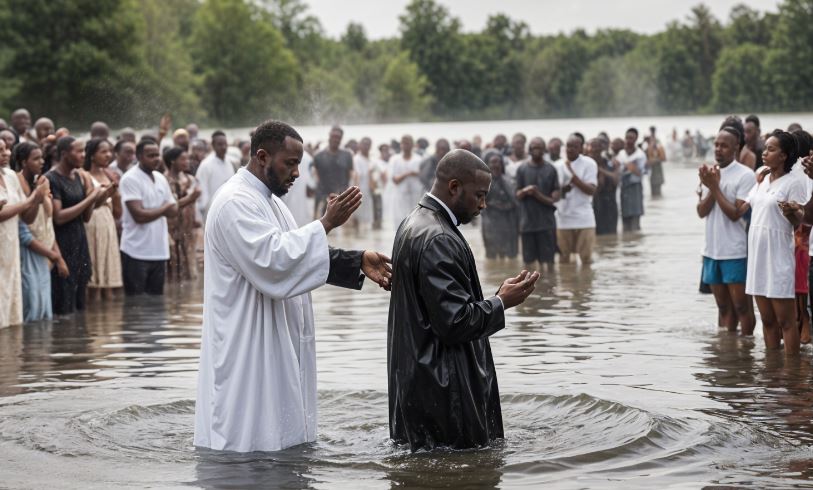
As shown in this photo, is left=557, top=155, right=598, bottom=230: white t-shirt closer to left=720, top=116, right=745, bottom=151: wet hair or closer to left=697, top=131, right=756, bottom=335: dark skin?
left=720, top=116, right=745, bottom=151: wet hair

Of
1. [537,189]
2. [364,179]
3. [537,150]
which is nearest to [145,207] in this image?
[537,189]

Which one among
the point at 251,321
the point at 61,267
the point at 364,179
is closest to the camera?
the point at 251,321

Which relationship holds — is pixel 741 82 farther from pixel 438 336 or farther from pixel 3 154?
pixel 438 336

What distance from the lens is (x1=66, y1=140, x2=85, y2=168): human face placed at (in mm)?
14577

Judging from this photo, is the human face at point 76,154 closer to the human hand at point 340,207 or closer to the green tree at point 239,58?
the human hand at point 340,207

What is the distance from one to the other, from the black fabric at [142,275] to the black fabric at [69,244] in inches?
35.2

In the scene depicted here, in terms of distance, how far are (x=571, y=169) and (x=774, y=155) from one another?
8.35 m

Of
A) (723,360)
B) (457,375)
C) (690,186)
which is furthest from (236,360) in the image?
(690,186)

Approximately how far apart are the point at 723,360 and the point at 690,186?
106 feet

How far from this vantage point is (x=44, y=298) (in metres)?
14.5

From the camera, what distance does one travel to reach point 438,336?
24.4ft

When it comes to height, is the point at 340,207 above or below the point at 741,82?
below

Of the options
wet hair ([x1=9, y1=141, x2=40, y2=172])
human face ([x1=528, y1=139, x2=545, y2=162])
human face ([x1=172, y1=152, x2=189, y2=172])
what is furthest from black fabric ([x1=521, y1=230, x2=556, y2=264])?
wet hair ([x1=9, y1=141, x2=40, y2=172])

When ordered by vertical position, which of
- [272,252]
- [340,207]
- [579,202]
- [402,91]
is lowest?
[579,202]
